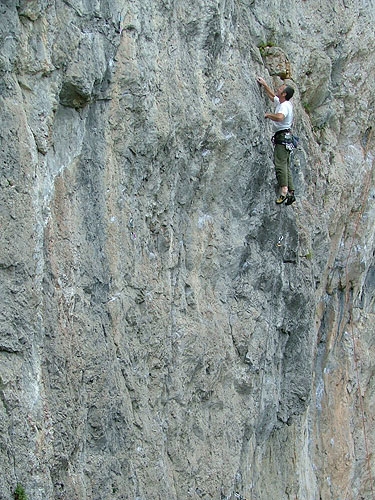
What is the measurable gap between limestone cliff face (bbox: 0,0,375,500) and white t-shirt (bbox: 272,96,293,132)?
17cm

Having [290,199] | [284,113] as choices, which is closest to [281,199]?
[290,199]

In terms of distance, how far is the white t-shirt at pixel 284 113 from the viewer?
11.8 meters

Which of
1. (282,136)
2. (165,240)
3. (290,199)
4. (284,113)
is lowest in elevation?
(290,199)

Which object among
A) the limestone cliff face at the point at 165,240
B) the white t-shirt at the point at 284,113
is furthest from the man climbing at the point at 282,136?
the limestone cliff face at the point at 165,240

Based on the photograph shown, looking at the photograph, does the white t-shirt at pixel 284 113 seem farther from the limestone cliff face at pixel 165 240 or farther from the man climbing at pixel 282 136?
the limestone cliff face at pixel 165 240

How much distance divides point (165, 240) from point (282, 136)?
286 cm

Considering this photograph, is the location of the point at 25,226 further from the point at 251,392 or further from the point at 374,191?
the point at 374,191

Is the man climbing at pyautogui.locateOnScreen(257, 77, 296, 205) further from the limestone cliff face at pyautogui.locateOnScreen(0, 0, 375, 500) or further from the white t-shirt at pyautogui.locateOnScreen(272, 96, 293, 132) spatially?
the limestone cliff face at pyautogui.locateOnScreen(0, 0, 375, 500)

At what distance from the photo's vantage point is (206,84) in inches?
421

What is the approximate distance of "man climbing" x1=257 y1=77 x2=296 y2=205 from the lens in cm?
1177

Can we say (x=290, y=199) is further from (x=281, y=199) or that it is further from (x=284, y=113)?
(x=284, y=113)

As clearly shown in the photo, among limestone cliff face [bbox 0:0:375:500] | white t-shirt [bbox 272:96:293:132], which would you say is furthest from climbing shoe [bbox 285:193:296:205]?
white t-shirt [bbox 272:96:293:132]

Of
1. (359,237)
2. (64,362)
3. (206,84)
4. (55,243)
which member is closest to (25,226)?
(55,243)

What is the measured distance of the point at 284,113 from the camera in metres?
11.8
